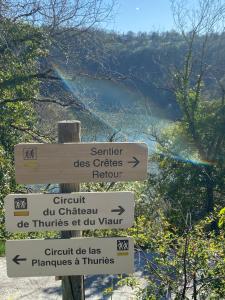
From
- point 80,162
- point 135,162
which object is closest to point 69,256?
point 80,162

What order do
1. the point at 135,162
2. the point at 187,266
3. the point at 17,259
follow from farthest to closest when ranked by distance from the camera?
the point at 187,266
the point at 135,162
the point at 17,259

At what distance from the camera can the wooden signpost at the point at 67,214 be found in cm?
268

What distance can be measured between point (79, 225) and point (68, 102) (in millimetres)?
9996

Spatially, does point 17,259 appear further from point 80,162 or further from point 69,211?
point 80,162

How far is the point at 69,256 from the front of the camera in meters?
2.70

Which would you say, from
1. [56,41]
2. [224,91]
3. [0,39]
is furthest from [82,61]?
[224,91]

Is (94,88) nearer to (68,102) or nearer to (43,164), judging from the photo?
(68,102)

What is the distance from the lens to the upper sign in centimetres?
272

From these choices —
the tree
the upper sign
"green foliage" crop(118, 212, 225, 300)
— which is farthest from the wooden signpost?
the tree

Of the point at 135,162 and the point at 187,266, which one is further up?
the point at 135,162

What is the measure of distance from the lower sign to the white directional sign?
0.29 feet

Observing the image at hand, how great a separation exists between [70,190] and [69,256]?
1.31 ft

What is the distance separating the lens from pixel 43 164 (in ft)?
8.93

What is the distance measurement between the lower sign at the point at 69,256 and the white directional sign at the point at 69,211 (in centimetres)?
9
